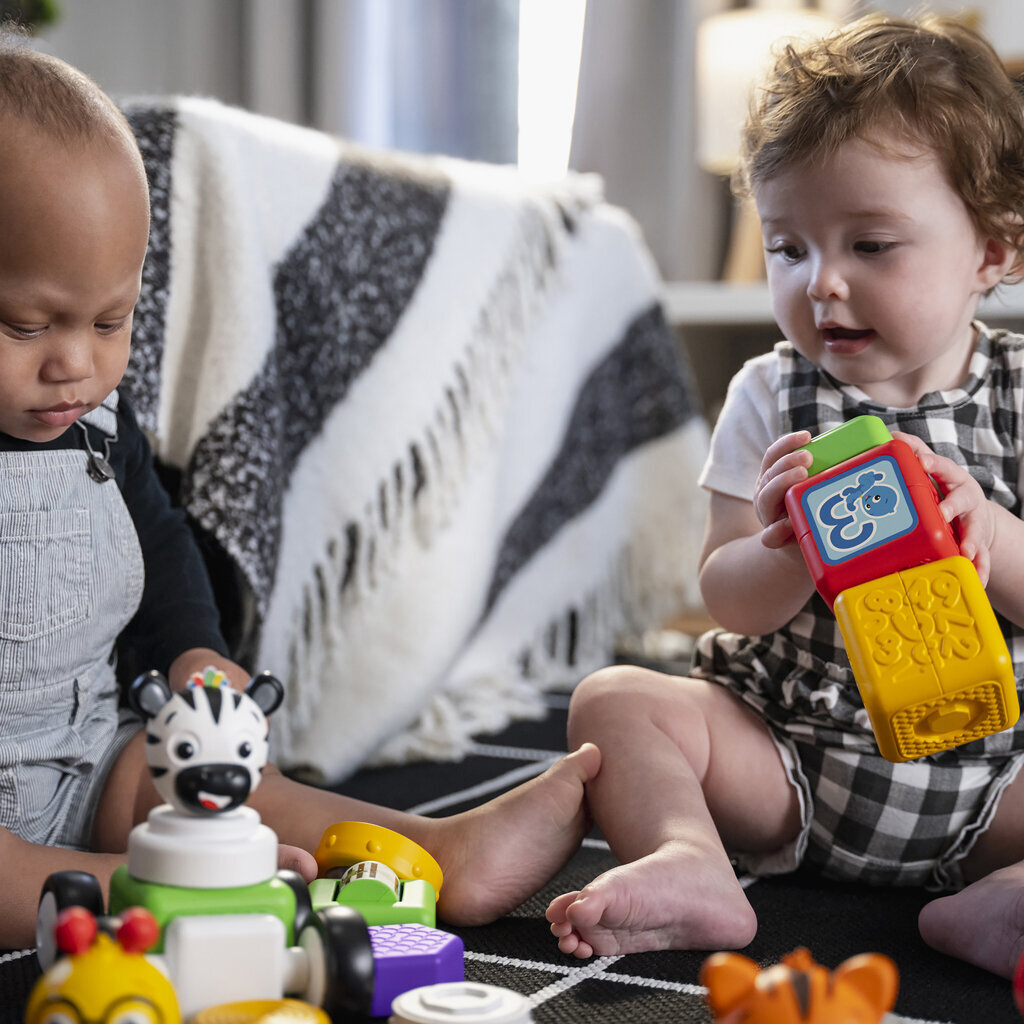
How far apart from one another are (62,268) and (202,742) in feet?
0.98

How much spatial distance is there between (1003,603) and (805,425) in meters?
0.17

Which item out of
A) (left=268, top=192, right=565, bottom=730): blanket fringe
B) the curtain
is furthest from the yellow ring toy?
the curtain

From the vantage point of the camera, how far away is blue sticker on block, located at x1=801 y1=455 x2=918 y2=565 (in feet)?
2.13

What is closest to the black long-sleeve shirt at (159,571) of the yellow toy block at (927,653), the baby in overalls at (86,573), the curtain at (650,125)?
the baby in overalls at (86,573)

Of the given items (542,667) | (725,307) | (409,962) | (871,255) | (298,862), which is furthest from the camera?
(725,307)

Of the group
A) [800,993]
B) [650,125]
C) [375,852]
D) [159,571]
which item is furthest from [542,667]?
[650,125]

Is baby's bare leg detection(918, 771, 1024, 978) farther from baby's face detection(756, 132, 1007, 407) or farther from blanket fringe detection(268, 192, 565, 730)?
blanket fringe detection(268, 192, 565, 730)

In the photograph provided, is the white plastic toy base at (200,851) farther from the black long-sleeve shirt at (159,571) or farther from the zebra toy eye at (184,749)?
the black long-sleeve shirt at (159,571)

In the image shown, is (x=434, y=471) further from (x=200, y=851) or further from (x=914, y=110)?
(x=200, y=851)

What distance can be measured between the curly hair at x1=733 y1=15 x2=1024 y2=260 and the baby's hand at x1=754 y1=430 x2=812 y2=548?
0.64 ft

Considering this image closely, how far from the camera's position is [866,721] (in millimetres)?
795

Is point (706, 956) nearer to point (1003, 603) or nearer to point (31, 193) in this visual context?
point (1003, 603)

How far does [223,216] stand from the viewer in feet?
3.28

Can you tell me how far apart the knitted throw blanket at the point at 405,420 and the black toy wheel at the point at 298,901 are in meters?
0.42
